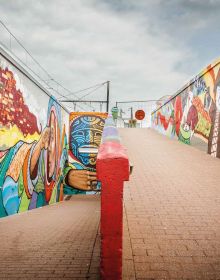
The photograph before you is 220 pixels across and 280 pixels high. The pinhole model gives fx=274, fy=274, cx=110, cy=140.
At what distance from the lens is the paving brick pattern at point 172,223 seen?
103 inches

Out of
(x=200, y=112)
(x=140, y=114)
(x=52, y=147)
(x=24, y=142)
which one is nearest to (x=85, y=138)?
(x=52, y=147)

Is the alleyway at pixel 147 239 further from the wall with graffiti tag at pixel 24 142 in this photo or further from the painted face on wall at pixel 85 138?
the painted face on wall at pixel 85 138

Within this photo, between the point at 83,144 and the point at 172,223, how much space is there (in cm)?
1300

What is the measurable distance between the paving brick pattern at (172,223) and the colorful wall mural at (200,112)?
1.93m

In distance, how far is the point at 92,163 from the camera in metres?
16.7

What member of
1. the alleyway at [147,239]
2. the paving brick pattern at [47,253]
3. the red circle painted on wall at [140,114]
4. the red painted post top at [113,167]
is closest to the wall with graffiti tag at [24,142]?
the alleyway at [147,239]

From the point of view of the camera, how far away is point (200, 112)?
398 inches

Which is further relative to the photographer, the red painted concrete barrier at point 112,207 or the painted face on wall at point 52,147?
the painted face on wall at point 52,147

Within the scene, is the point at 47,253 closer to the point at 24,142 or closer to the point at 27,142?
the point at 24,142

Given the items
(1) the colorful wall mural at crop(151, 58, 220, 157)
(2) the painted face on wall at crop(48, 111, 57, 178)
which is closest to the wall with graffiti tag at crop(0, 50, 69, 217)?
(2) the painted face on wall at crop(48, 111, 57, 178)

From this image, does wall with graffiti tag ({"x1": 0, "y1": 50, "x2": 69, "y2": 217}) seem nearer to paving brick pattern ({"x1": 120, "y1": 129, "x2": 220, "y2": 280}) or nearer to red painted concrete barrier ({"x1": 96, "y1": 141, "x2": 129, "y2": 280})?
paving brick pattern ({"x1": 120, "y1": 129, "x2": 220, "y2": 280})

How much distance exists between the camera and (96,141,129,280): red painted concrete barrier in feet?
6.77

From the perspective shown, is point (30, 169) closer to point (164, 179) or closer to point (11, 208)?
point (11, 208)

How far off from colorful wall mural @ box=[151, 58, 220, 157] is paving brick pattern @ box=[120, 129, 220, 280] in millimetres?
1927
